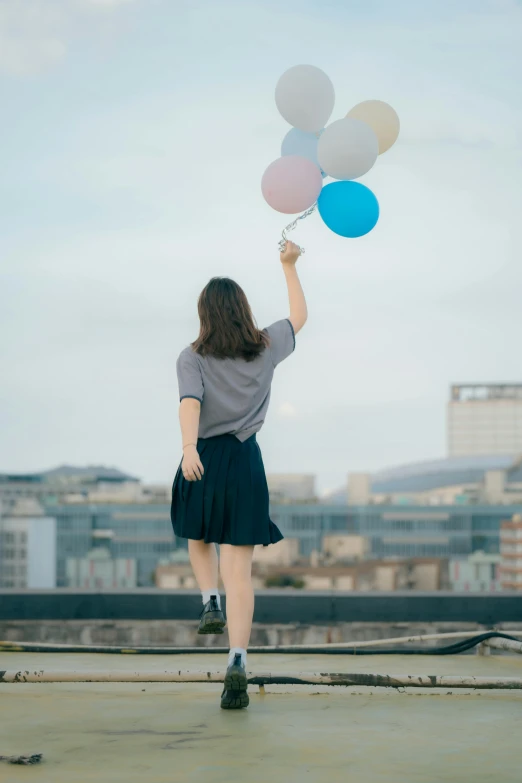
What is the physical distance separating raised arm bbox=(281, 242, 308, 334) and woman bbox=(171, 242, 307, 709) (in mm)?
172

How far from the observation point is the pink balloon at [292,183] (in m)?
3.82

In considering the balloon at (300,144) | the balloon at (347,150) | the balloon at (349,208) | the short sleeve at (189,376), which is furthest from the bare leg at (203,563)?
the balloon at (300,144)

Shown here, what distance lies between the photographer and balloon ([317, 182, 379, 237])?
3789mm

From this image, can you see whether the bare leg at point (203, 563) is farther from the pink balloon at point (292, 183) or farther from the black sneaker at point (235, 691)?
the pink balloon at point (292, 183)

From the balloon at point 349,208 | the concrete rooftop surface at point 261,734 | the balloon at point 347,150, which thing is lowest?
the concrete rooftop surface at point 261,734

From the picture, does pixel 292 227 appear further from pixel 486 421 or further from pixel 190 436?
pixel 486 421

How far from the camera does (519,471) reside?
345ft

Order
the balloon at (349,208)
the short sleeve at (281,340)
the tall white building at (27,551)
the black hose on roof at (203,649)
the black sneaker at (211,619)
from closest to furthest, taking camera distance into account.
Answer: the black sneaker at (211,619) → the short sleeve at (281,340) → the balloon at (349,208) → the black hose on roof at (203,649) → the tall white building at (27,551)

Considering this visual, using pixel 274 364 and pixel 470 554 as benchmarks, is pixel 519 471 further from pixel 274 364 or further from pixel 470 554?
pixel 274 364

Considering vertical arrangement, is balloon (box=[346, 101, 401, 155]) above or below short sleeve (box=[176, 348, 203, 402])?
above

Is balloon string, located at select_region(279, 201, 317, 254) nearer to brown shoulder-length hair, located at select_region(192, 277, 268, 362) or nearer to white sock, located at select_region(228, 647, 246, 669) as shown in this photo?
brown shoulder-length hair, located at select_region(192, 277, 268, 362)

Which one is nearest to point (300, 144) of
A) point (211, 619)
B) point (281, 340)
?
point (281, 340)

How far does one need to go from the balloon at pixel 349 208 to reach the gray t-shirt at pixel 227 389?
0.68 meters

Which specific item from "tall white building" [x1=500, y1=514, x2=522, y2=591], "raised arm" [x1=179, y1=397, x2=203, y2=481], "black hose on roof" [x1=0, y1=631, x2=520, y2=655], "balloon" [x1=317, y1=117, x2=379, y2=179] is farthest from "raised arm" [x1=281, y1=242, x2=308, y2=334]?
"tall white building" [x1=500, y1=514, x2=522, y2=591]
